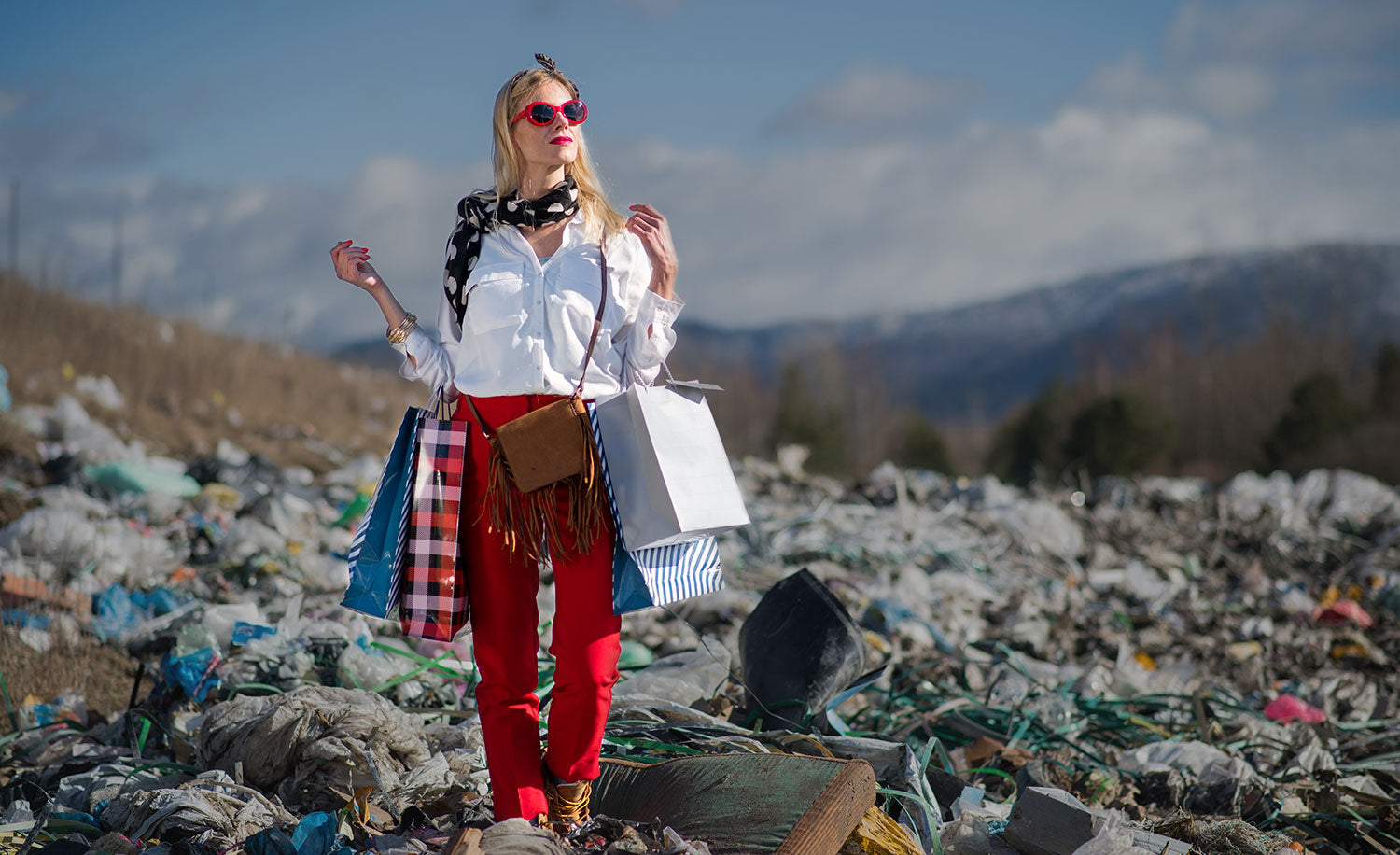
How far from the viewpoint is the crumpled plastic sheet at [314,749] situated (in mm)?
2709

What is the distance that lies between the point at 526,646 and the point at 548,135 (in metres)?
1.15

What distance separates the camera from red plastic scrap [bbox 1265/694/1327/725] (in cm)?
416

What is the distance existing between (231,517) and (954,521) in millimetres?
5129

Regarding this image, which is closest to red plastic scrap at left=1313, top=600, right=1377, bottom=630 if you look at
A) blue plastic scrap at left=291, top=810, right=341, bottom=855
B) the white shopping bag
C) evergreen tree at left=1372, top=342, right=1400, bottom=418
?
the white shopping bag

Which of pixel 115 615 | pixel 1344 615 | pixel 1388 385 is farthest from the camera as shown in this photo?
pixel 1388 385

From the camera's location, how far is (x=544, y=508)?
2.33 m

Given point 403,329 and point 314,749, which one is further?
point 314,749

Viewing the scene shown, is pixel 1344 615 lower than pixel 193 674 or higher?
lower

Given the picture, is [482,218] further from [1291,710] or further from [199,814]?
[1291,710]

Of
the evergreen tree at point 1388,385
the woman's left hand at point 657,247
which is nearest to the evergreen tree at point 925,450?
the evergreen tree at point 1388,385

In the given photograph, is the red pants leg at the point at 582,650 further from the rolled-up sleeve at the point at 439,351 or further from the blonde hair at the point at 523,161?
the blonde hair at the point at 523,161

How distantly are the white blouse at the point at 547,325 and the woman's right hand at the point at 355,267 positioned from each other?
6.2 inches

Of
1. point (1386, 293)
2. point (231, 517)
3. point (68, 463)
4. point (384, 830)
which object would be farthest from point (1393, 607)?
point (1386, 293)

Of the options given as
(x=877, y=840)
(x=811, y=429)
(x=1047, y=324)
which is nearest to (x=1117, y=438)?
(x=811, y=429)
